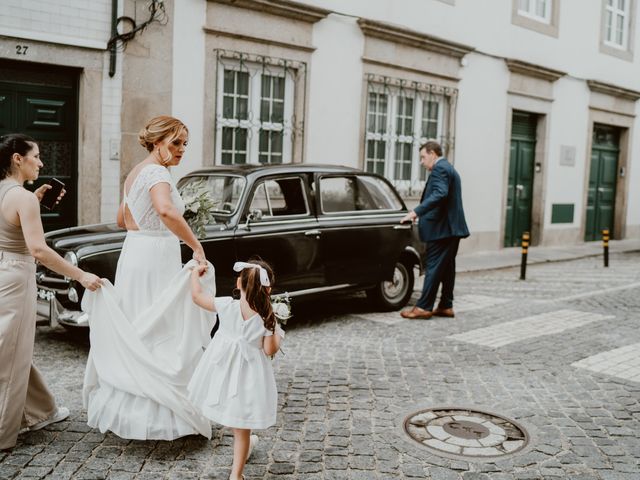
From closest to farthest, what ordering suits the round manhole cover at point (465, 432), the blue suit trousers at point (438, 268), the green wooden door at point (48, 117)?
the round manhole cover at point (465, 432), the blue suit trousers at point (438, 268), the green wooden door at point (48, 117)

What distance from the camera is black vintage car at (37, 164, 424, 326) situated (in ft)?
20.1

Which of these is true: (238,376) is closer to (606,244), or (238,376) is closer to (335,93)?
(335,93)

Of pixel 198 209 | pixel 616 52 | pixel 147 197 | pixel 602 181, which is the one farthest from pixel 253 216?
pixel 616 52

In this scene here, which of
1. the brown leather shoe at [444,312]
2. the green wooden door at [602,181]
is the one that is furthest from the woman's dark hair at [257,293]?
the green wooden door at [602,181]

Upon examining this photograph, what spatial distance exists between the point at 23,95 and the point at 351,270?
4703mm

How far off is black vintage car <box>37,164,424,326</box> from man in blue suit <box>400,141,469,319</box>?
0.41m

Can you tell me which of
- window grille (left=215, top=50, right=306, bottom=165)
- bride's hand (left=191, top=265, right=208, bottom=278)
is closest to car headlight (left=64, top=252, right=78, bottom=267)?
bride's hand (left=191, top=265, right=208, bottom=278)

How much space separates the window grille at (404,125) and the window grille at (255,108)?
1.70 meters

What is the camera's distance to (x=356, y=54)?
12.5 m

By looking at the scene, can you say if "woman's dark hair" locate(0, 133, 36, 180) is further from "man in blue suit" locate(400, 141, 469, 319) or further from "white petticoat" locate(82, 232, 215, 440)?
"man in blue suit" locate(400, 141, 469, 319)

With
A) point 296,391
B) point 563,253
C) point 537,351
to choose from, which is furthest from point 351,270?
point 563,253

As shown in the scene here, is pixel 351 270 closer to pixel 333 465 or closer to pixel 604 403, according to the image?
pixel 604 403

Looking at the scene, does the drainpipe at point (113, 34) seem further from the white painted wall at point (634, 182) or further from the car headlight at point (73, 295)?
the white painted wall at point (634, 182)

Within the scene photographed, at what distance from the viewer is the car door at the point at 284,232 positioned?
22.8ft
